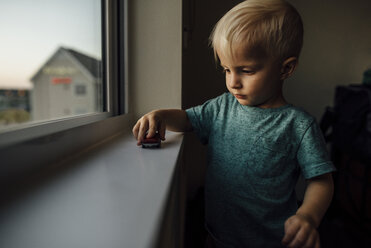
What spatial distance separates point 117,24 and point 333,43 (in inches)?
60.2

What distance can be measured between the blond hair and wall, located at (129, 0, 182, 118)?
0.97ft

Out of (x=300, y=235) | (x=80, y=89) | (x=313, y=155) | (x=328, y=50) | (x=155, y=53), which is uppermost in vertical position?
(x=328, y=50)

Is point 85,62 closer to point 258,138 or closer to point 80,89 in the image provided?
point 80,89

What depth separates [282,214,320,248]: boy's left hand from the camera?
45cm

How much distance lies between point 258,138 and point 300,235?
0.84 ft

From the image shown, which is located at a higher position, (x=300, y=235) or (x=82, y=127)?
(x=82, y=127)

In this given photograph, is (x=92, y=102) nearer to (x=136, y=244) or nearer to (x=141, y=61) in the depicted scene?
(x=141, y=61)

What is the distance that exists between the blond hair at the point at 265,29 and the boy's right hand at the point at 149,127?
0.24m

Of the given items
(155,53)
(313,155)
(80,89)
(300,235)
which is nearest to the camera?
(300,235)

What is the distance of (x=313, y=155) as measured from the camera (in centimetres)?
56

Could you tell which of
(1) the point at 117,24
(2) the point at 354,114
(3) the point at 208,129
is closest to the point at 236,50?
(3) the point at 208,129

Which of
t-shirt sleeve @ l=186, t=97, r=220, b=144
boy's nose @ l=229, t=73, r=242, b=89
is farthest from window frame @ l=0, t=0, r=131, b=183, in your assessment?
boy's nose @ l=229, t=73, r=242, b=89

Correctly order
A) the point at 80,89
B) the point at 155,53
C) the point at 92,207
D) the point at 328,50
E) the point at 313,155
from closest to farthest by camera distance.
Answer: the point at 92,207, the point at 313,155, the point at 80,89, the point at 155,53, the point at 328,50

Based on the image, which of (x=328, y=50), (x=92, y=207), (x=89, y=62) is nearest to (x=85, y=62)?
(x=89, y=62)
